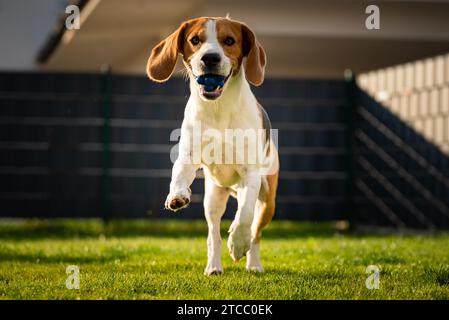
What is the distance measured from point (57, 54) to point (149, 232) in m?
6.99

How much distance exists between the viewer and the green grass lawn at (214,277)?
4504 mm

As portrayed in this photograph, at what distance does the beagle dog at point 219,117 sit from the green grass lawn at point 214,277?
325 millimetres

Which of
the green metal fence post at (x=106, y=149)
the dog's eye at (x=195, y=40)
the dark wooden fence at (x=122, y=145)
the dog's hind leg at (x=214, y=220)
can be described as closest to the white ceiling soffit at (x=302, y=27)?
the dark wooden fence at (x=122, y=145)

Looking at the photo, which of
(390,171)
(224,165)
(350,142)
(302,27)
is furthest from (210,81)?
(302,27)

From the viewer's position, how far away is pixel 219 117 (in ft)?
16.4

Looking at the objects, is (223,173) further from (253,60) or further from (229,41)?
(229,41)

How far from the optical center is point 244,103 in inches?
201

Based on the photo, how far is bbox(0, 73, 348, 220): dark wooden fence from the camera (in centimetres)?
1150

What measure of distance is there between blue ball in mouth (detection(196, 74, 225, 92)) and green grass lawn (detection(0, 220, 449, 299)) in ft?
3.55

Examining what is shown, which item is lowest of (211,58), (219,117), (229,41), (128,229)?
(128,229)

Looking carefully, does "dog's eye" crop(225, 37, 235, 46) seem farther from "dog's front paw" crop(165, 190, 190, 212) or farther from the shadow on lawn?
the shadow on lawn

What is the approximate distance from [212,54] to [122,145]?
7.33 m

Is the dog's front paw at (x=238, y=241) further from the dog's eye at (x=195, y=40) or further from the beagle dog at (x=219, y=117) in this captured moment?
the dog's eye at (x=195, y=40)

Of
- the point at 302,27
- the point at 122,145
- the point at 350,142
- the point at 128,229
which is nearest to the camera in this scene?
the point at 128,229
